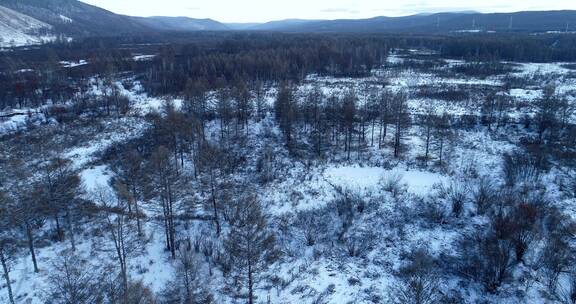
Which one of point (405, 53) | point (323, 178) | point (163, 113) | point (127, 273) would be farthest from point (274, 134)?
point (405, 53)

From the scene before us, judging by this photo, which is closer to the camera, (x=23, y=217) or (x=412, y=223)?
(x=23, y=217)

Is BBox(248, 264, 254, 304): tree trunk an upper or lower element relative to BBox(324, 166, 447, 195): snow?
lower

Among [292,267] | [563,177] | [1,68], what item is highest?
[1,68]

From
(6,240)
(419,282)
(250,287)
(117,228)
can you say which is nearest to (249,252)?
(250,287)

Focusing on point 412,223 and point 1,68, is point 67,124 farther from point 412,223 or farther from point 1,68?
point 1,68

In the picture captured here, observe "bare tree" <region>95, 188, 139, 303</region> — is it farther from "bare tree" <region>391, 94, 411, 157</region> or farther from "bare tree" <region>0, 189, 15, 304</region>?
"bare tree" <region>391, 94, 411, 157</region>

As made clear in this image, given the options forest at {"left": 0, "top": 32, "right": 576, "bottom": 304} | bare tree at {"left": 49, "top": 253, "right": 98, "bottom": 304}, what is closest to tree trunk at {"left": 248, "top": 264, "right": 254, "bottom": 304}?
forest at {"left": 0, "top": 32, "right": 576, "bottom": 304}

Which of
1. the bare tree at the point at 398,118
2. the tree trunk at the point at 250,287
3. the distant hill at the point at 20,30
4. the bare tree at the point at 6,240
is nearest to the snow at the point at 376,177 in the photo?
the bare tree at the point at 398,118

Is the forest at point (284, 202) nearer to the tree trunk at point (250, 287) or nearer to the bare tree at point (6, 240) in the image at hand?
the bare tree at point (6, 240)
